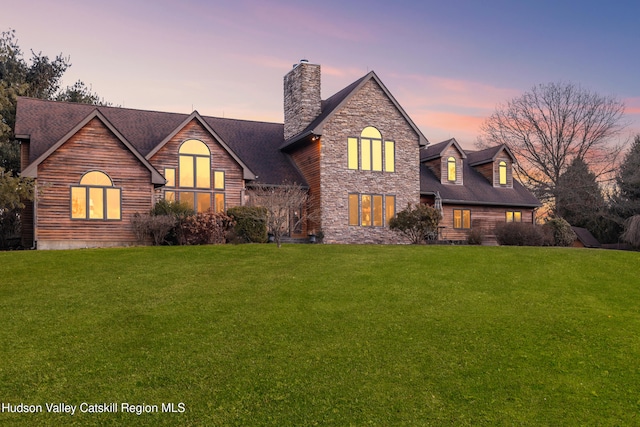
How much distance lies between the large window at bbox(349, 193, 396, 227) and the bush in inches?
247

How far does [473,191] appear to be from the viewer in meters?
35.4

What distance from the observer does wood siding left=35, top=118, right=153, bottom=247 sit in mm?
22969

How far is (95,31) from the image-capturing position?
23125 mm

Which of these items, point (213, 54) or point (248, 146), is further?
point (248, 146)

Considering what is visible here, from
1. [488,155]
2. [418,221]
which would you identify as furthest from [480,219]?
[418,221]

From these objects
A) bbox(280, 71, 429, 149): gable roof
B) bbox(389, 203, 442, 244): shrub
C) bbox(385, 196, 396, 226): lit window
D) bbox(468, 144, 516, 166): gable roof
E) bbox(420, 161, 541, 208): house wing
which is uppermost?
bbox(280, 71, 429, 149): gable roof

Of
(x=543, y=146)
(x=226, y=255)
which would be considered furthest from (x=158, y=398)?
(x=543, y=146)

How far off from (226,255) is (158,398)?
10391 mm

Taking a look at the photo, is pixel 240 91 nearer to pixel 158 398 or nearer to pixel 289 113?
pixel 289 113

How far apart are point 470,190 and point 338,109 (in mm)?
10810

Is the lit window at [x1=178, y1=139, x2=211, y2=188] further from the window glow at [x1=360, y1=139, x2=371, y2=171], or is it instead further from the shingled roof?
the window glow at [x1=360, y1=139, x2=371, y2=171]

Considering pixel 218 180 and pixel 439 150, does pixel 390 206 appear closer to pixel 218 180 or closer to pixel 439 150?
pixel 439 150

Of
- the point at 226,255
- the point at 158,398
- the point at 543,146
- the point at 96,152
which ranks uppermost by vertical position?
the point at 543,146

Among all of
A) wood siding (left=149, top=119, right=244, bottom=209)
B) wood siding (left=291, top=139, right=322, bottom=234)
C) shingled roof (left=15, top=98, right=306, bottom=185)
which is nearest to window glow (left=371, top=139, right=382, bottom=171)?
wood siding (left=291, top=139, right=322, bottom=234)
